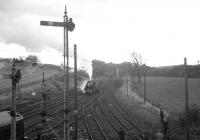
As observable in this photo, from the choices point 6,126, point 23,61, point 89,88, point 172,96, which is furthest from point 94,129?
point 89,88

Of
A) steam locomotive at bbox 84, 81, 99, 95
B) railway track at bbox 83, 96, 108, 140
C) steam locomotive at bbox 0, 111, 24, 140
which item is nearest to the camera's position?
steam locomotive at bbox 0, 111, 24, 140

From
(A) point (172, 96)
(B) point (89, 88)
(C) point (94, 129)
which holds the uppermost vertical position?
(B) point (89, 88)

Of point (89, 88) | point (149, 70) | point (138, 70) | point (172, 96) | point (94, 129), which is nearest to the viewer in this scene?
point (94, 129)

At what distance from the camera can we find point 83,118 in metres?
29.7

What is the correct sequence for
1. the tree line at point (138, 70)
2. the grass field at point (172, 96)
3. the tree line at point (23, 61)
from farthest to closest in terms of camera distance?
the tree line at point (138, 70) < the grass field at point (172, 96) < the tree line at point (23, 61)

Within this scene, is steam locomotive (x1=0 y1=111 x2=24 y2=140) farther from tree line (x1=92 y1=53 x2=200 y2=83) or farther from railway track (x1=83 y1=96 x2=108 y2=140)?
tree line (x1=92 y1=53 x2=200 y2=83)

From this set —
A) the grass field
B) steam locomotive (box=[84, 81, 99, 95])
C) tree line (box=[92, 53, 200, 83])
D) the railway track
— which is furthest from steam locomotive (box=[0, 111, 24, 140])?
tree line (box=[92, 53, 200, 83])

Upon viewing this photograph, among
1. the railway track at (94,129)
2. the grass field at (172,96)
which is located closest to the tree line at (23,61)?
the railway track at (94,129)

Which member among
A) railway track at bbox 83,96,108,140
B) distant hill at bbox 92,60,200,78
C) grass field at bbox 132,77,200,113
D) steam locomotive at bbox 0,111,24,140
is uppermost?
distant hill at bbox 92,60,200,78

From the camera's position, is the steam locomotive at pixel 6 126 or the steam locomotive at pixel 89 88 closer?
the steam locomotive at pixel 6 126

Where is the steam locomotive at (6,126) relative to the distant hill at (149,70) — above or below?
below

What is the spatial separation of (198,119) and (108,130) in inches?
339

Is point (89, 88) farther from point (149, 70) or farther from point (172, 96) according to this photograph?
point (149, 70)

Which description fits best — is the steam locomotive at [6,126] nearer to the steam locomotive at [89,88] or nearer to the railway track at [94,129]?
the railway track at [94,129]
